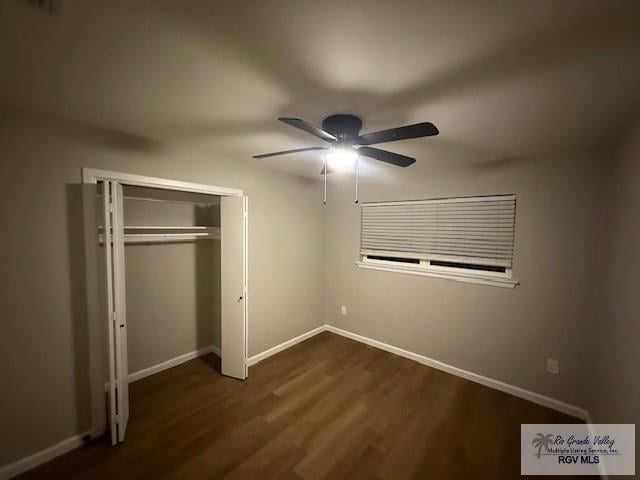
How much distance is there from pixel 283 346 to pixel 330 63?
3313mm

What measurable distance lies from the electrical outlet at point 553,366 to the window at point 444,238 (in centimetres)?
76

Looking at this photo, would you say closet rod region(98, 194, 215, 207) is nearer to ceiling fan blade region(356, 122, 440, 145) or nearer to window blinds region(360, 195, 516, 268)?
window blinds region(360, 195, 516, 268)

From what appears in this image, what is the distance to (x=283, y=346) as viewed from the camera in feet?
11.5

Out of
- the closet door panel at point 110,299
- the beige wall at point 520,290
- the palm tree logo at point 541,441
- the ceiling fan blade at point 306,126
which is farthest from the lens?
the beige wall at point 520,290

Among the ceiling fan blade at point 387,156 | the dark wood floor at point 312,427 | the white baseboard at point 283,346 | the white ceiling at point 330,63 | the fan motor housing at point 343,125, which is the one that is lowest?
the dark wood floor at point 312,427

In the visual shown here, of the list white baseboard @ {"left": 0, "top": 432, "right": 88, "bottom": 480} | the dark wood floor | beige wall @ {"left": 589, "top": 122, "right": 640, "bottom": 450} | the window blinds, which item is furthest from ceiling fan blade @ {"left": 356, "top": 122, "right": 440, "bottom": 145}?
white baseboard @ {"left": 0, "top": 432, "right": 88, "bottom": 480}

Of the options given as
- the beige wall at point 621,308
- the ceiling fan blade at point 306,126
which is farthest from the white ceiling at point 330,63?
the beige wall at point 621,308

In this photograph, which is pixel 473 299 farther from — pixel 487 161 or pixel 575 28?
pixel 575 28

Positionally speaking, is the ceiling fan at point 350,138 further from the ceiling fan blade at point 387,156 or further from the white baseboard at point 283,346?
the white baseboard at point 283,346

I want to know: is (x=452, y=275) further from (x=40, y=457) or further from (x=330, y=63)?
(x=40, y=457)

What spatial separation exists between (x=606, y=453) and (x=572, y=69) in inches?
98.7

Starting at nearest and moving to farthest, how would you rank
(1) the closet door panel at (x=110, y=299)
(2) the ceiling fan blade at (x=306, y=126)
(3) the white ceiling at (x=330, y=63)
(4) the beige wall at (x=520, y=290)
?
1. (3) the white ceiling at (x=330, y=63)
2. (2) the ceiling fan blade at (x=306, y=126)
3. (1) the closet door panel at (x=110, y=299)
4. (4) the beige wall at (x=520, y=290)

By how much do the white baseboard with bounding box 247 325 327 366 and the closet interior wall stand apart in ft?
1.89

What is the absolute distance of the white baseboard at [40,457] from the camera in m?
1.68
